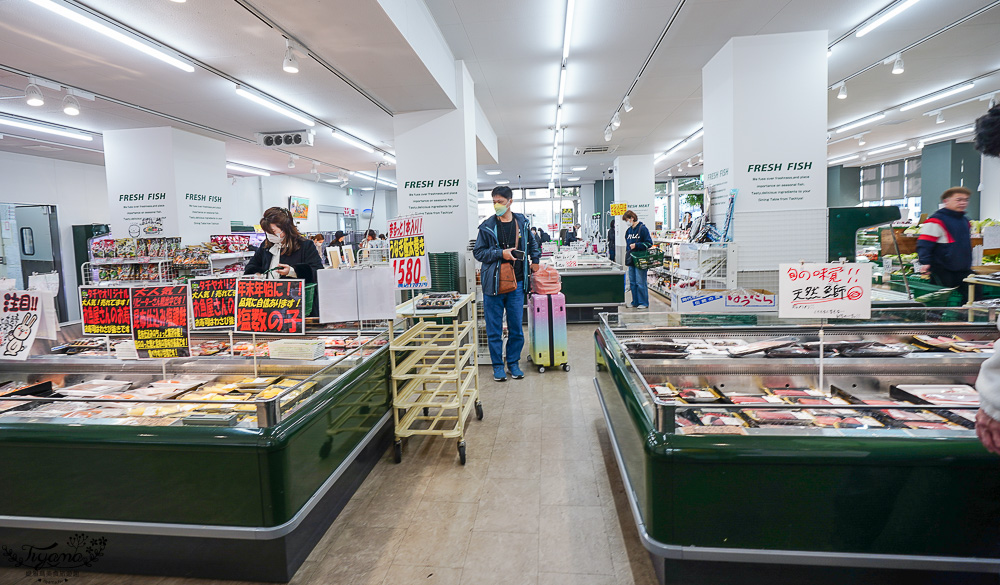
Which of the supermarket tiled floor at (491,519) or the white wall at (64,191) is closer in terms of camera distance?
the supermarket tiled floor at (491,519)

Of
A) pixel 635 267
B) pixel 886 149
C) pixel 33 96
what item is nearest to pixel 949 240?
pixel 635 267

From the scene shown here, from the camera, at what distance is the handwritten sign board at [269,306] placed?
290 centimetres

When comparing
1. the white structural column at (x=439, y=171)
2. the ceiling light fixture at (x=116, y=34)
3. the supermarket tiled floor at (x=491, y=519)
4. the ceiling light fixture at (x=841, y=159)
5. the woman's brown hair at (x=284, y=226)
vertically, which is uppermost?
the ceiling light fixture at (x=841, y=159)

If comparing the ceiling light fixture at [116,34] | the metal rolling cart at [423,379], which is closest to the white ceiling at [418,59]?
the ceiling light fixture at [116,34]

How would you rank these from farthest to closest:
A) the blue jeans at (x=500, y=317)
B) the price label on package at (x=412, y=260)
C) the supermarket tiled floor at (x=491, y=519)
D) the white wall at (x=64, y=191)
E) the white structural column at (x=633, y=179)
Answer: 1. the white structural column at (x=633, y=179)
2. the white wall at (x=64, y=191)
3. the blue jeans at (x=500, y=317)
4. the price label on package at (x=412, y=260)
5. the supermarket tiled floor at (x=491, y=519)

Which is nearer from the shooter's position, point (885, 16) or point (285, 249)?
point (285, 249)

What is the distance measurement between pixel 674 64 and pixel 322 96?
194 inches

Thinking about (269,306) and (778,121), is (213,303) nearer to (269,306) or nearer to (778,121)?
(269,306)

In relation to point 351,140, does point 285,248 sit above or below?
below

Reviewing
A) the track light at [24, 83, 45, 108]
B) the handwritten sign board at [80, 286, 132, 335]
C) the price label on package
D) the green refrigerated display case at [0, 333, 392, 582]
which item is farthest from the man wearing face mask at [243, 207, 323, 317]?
the track light at [24, 83, 45, 108]

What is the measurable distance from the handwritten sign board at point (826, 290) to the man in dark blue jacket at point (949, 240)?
3489 mm

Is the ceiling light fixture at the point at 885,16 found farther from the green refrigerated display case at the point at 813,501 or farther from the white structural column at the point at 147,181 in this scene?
the white structural column at the point at 147,181

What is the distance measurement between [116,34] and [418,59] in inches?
107

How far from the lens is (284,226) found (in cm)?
419
